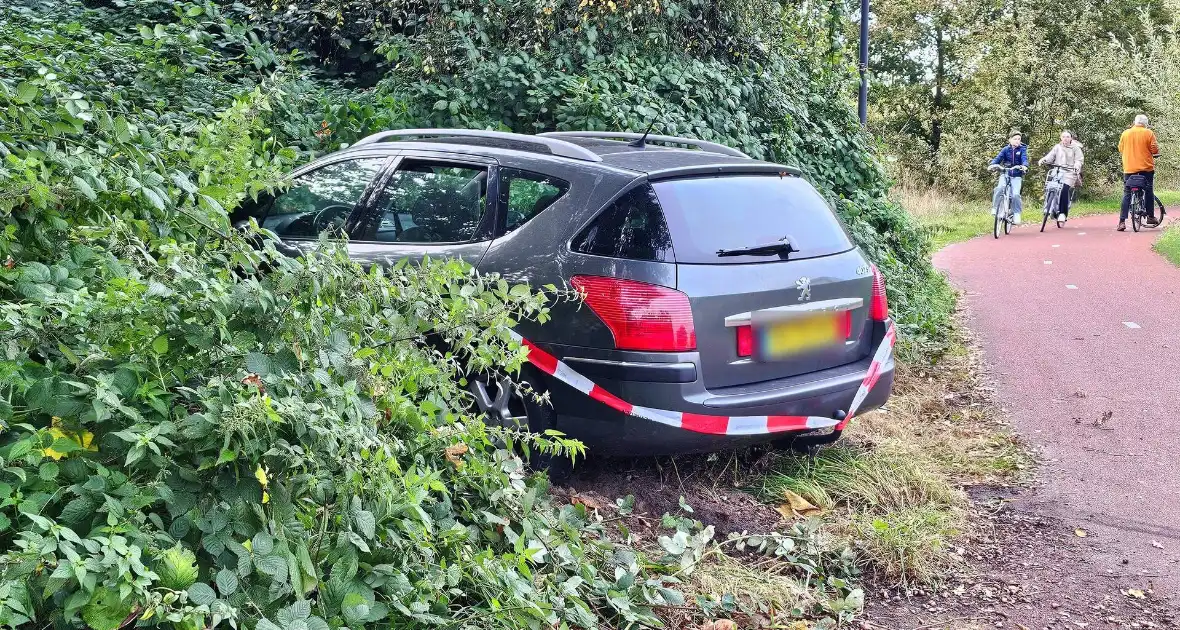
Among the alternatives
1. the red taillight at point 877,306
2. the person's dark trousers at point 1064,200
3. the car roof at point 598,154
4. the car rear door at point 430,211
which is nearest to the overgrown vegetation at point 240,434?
the car rear door at point 430,211

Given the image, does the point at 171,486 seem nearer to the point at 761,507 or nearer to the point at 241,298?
the point at 241,298

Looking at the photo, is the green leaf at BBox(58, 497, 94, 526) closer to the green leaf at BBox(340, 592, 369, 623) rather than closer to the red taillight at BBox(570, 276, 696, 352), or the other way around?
the green leaf at BBox(340, 592, 369, 623)

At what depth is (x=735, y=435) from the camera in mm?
4293

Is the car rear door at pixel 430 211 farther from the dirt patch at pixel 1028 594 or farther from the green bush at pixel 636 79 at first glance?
the green bush at pixel 636 79

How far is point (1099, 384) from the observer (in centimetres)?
700

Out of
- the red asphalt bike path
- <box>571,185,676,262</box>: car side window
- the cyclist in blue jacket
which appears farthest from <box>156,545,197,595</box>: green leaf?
the cyclist in blue jacket

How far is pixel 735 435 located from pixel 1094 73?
25.2 m

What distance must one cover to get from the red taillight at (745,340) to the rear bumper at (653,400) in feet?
0.51

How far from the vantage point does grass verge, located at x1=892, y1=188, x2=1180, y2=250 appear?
1953cm

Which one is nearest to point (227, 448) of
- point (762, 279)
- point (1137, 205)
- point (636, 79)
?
point (762, 279)

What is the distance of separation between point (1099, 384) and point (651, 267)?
440cm

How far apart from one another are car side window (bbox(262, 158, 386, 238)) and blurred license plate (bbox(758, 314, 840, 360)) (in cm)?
221

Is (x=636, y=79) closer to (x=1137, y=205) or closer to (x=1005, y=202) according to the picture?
(x=1005, y=202)

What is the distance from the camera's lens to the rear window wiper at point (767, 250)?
14.4 feet
